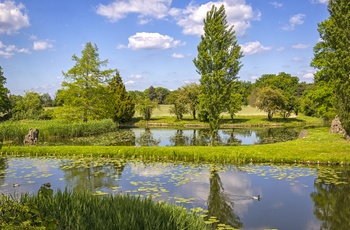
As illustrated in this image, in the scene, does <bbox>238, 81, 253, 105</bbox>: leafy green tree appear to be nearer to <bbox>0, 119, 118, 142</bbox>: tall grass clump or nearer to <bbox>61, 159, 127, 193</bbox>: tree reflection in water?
<bbox>0, 119, 118, 142</bbox>: tall grass clump

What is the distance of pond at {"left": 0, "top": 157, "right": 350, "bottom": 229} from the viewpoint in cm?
994

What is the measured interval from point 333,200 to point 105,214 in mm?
8969

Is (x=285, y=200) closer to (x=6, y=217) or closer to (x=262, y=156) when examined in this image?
(x=262, y=156)

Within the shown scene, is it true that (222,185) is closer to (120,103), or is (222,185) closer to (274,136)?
(274,136)

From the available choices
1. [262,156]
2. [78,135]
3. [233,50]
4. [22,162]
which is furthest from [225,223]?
[78,135]

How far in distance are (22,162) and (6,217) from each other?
13594 mm

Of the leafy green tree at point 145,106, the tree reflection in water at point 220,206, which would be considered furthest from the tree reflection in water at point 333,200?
the leafy green tree at point 145,106

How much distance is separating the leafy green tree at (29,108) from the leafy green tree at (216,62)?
44.9 metres

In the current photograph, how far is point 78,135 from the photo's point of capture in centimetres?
3709

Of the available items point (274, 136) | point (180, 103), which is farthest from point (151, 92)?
point (274, 136)

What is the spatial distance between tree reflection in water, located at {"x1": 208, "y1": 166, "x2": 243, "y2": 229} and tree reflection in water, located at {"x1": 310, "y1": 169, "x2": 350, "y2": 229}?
2.62m

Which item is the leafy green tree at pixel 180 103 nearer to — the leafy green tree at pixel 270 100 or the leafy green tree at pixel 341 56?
the leafy green tree at pixel 270 100

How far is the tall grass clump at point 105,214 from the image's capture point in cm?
616

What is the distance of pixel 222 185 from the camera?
13.6 meters
